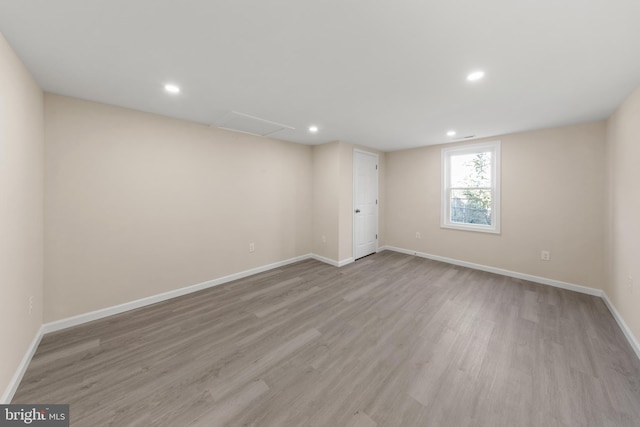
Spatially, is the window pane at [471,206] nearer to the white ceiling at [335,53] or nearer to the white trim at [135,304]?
the white ceiling at [335,53]

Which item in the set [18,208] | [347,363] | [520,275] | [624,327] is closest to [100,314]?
[18,208]

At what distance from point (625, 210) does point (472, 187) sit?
1.88 m

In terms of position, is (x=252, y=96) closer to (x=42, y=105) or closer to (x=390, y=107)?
(x=390, y=107)

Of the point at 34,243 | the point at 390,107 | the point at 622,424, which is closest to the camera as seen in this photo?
the point at 622,424

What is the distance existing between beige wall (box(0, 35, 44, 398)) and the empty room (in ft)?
0.09

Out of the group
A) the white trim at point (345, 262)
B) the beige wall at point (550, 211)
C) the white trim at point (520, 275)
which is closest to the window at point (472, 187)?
the beige wall at point (550, 211)

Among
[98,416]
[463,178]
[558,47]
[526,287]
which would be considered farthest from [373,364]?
[463,178]

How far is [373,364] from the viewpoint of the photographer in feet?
5.93

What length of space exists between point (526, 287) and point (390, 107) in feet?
10.6

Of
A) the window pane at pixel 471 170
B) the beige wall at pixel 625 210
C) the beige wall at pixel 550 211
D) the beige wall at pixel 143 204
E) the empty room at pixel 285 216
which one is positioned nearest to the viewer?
the empty room at pixel 285 216

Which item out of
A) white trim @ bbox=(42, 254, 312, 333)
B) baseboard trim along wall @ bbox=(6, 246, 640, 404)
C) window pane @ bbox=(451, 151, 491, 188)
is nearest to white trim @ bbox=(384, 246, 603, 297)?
baseboard trim along wall @ bbox=(6, 246, 640, 404)

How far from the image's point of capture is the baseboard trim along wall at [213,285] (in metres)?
1.77

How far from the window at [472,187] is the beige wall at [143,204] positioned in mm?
3318

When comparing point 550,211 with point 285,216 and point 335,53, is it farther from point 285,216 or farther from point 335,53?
point 285,216
